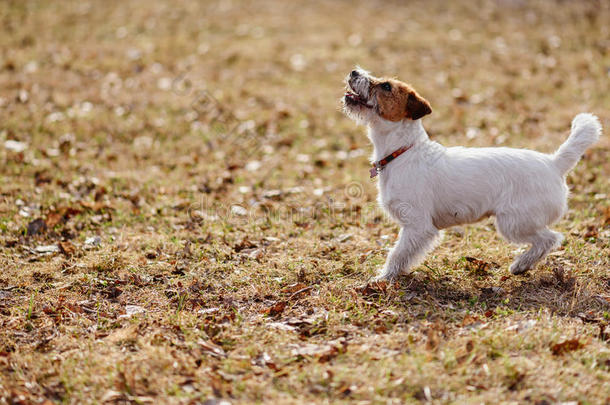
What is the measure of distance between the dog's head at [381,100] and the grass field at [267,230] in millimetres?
1339

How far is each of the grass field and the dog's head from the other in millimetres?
1339

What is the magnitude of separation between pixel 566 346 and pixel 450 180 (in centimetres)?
154

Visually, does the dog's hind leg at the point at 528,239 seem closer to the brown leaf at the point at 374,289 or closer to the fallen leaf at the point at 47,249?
the brown leaf at the point at 374,289

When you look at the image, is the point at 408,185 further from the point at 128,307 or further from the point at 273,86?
the point at 273,86

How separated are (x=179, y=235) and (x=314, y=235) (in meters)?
1.39

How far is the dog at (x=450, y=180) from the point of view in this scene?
15.2ft

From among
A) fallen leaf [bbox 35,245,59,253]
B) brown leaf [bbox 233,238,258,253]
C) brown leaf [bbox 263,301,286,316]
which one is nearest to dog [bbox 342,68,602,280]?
brown leaf [bbox 263,301,286,316]

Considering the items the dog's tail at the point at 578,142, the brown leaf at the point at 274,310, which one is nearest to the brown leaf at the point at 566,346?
the dog's tail at the point at 578,142

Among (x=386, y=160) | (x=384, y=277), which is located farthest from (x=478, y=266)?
(x=386, y=160)

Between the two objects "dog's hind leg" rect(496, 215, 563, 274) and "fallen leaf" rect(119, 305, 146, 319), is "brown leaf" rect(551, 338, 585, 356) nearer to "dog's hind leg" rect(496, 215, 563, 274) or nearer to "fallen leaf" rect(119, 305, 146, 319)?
"dog's hind leg" rect(496, 215, 563, 274)

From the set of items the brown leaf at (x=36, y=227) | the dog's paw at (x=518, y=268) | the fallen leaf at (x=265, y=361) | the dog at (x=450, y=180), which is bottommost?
the brown leaf at (x=36, y=227)

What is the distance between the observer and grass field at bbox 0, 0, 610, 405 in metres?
3.59

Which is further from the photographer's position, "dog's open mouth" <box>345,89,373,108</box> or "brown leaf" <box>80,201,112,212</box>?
"brown leaf" <box>80,201,112,212</box>

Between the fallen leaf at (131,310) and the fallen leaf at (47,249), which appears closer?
the fallen leaf at (131,310)
